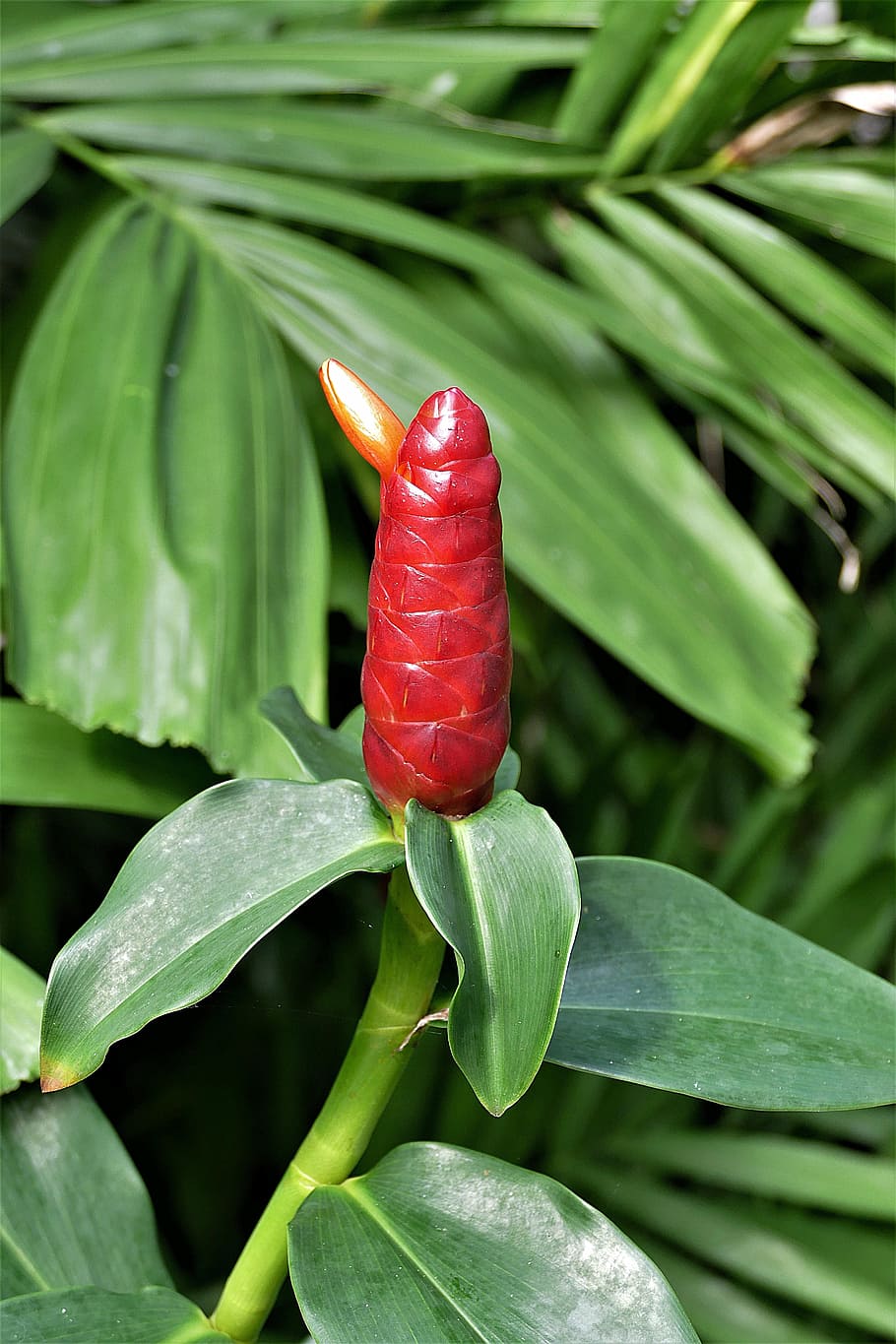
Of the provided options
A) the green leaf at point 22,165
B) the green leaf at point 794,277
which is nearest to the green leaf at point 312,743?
the green leaf at point 22,165

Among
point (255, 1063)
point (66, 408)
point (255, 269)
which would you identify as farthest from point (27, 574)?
point (255, 1063)

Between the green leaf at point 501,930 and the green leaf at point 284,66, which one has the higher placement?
the green leaf at point 284,66

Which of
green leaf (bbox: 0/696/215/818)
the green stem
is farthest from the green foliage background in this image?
the green stem

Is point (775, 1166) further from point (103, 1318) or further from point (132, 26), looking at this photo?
point (132, 26)

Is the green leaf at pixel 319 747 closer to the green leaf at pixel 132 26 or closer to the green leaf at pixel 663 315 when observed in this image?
the green leaf at pixel 663 315

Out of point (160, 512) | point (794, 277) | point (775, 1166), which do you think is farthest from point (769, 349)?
point (775, 1166)
